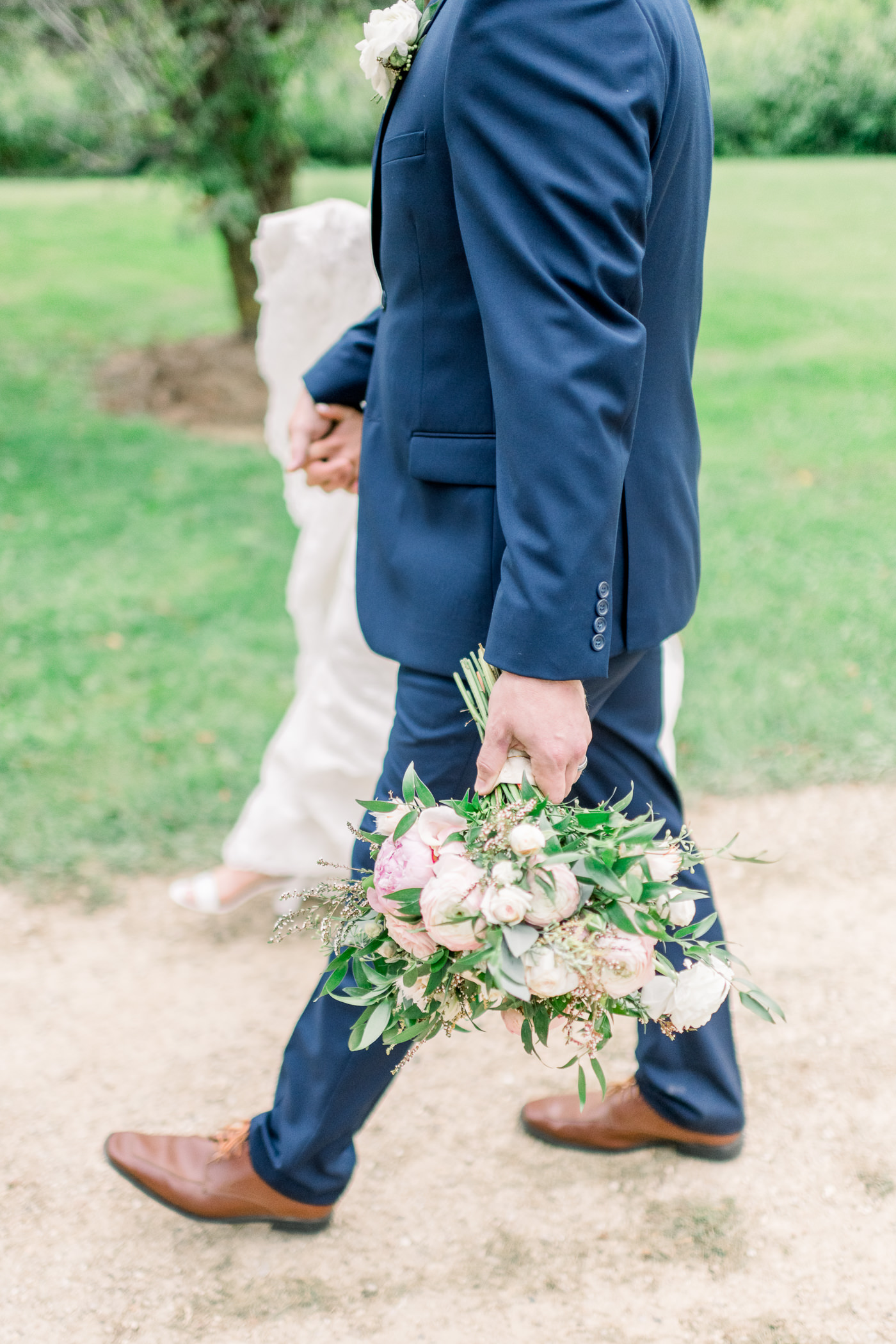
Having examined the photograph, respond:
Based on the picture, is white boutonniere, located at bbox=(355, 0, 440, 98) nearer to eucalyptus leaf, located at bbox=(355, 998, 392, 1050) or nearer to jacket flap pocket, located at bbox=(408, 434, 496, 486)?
jacket flap pocket, located at bbox=(408, 434, 496, 486)

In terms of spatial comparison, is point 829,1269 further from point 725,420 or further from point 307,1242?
point 725,420

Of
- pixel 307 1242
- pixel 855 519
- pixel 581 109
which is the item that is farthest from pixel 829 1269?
pixel 855 519

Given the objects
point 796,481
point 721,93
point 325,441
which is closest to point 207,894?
point 325,441

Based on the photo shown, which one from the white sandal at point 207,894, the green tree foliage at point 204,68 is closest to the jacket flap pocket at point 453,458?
the white sandal at point 207,894

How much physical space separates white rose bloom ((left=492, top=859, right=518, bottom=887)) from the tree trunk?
22.2 ft

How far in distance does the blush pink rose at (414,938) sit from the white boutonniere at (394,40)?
1.17m

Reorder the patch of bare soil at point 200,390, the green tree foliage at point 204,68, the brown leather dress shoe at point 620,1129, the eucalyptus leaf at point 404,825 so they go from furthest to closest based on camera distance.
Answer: the patch of bare soil at point 200,390 → the green tree foliage at point 204,68 → the brown leather dress shoe at point 620,1129 → the eucalyptus leaf at point 404,825

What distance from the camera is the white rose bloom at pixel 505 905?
1358 mm

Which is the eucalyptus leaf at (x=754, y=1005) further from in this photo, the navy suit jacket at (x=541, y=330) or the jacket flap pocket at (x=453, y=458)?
the jacket flap pocket at (x=453, y=458)

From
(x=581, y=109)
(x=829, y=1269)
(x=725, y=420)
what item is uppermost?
(x=581, y=109)

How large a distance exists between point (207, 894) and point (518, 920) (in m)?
1.72

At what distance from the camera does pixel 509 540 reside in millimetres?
1512

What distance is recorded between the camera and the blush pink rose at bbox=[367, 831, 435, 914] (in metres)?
1.44

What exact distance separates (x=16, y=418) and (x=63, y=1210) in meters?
6.60
